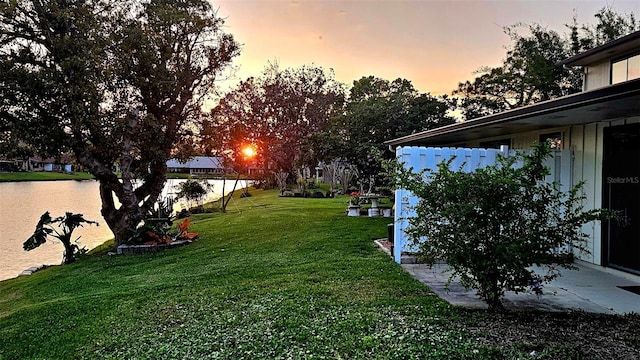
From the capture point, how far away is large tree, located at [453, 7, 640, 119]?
20625mm

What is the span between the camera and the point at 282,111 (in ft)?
101

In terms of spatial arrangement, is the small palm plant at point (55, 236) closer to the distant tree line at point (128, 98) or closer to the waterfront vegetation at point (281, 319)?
the distant tree line at point (128, 98)

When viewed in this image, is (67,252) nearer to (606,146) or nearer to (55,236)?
(55,236)

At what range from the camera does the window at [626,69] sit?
23.2 feet

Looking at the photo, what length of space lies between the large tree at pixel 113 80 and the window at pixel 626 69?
9719mm

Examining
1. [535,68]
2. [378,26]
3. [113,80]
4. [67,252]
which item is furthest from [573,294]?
[535,68]

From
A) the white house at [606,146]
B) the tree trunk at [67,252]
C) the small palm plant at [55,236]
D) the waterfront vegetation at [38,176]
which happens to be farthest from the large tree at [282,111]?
the white house at [606,146]

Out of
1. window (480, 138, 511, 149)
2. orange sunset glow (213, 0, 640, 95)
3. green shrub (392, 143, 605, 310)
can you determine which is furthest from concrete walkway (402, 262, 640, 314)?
orange sunset glow (213, 0, 640, 95)

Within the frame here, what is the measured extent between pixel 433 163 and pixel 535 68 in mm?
18261

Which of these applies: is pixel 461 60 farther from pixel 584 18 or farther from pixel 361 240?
pixel 584 18

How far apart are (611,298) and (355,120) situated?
36.8 ft

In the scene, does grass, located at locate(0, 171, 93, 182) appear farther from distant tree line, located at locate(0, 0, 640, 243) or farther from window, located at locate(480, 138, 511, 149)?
window, located at locate(480, 138, 511, 149)

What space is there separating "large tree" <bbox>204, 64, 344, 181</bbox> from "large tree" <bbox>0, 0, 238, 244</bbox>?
1669cm

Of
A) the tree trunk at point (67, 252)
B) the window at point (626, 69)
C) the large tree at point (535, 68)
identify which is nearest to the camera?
the window at point (626, 69)
